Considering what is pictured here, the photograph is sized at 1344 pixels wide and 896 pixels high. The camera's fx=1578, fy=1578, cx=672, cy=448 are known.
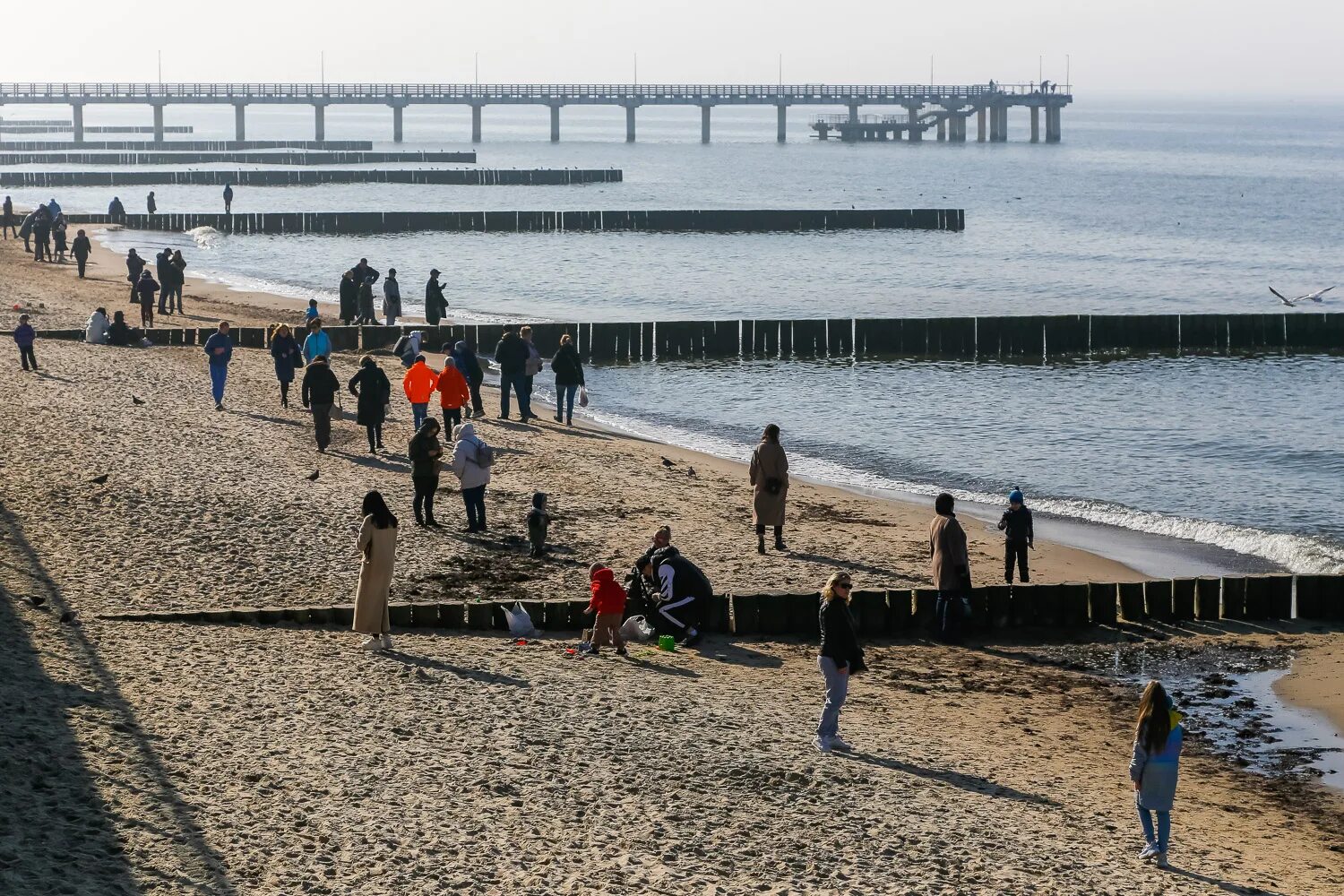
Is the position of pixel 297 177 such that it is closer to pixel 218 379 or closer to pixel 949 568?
pixel 218 379

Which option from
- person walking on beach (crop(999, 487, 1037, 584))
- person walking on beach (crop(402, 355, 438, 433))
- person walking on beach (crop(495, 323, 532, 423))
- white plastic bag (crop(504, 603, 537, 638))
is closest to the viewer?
white plastic bag (crop(504, 603, 537, 638))

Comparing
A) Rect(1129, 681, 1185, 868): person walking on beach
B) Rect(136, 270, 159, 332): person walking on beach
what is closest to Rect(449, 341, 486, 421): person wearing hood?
Rect(136, 270, 159, 332): person walking on beach

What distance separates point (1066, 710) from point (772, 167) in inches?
5792

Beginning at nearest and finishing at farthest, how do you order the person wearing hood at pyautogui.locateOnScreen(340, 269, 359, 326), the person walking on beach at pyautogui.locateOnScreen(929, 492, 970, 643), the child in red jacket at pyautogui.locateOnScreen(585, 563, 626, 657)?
the child in red jacket at pyautogui.locateOnScreen(585, 563, 626, 657) → the person walking on beach at pyautogui.locateOnScreen(929, 492, 970, 643) → the person wearing hood at pyautogui.locateOnScreen(340, 269, 359, 326)

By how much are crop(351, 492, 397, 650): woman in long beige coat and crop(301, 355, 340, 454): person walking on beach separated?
824cm

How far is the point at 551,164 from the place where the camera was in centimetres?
15488

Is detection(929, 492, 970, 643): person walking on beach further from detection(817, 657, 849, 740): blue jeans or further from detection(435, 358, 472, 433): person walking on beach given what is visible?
detection(435, 358, 472, 433): person walking on beach

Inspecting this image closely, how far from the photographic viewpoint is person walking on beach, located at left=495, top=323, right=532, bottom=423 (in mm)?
24748

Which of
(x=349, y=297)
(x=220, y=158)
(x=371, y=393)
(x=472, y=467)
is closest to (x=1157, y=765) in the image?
(x=472, y=467)

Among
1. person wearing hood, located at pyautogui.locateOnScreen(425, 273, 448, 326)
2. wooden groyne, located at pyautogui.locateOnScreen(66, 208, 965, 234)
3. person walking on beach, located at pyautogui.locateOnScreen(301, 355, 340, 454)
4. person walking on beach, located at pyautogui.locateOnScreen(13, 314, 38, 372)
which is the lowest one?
person walking on beach, located at pyautogui.locateOnScreen(301, 355, 340, 454)

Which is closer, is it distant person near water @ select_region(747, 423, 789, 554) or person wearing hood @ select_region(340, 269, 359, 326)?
distant person near water @ select_region(747, 423, 789, 554)

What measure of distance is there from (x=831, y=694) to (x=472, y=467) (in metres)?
6.94

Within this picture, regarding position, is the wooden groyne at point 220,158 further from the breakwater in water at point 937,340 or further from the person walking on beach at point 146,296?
the person walking on beach at point 146,296

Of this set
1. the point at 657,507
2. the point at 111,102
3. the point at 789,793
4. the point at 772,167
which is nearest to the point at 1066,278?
the point at 657,507
